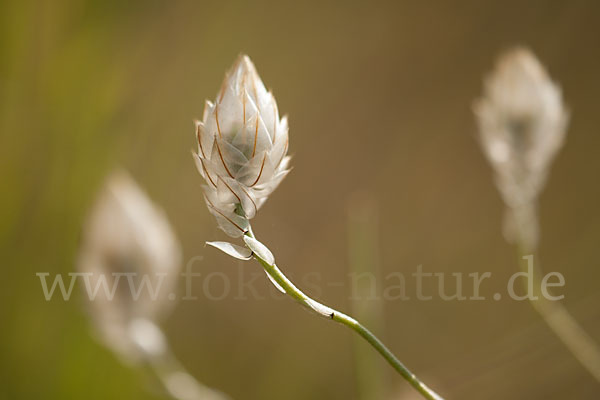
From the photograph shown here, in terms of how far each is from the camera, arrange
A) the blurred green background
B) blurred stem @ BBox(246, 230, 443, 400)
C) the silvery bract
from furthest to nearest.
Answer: the blurred green background < the silvery bract < blurred stem @ BBox(246, 230, 443, 400)

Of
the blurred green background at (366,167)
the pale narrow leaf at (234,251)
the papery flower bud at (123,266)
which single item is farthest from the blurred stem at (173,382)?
the blurred green background at (366,167)

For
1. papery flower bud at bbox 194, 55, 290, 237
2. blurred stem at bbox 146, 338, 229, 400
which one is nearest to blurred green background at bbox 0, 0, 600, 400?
blurred stem at bbox 146, 338, 229, 400

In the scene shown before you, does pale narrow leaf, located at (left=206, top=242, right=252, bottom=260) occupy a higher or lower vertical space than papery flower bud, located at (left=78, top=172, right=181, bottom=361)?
lower

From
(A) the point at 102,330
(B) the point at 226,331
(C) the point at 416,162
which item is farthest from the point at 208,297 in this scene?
(A) the point at 102,330

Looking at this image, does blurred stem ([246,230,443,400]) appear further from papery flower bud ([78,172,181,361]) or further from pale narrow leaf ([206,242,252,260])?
papery flower bud ([78,172,181,361])

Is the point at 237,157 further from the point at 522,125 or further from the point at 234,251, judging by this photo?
the point at 522,125

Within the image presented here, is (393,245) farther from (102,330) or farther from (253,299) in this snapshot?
(102,330)
